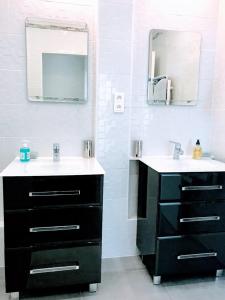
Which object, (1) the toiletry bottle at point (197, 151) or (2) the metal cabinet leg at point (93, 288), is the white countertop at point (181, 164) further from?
(2) the metal cabinet leg at point (93, 288)

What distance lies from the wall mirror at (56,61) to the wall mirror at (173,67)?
54cm

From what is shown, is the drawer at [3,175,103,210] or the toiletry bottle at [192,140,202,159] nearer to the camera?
the drawer at [3,175,103,210]

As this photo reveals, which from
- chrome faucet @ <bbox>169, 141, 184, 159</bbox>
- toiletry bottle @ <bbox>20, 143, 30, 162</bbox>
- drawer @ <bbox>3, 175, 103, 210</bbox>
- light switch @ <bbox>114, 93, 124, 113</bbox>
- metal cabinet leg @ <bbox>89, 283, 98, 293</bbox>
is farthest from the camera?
chrome faucet @ <bbox>169, 141, 184, 159</bbox>

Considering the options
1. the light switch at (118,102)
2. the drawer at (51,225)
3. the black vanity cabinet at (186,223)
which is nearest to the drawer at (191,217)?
the black vanity cabinet at (186,223)

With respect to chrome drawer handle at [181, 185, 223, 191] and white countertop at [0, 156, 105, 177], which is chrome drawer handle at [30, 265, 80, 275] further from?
chrome drawer handle at [181, 185, 223, 191]

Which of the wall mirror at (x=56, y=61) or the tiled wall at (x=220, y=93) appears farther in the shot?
the tiled wall at (x=220, y=93)

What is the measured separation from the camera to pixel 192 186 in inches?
69.3

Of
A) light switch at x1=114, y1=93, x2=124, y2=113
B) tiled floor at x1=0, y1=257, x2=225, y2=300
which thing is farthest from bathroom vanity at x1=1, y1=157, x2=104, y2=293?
light switch at x1=114, y1=93, x2=124, y2=113

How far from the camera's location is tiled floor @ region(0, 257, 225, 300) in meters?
1.72

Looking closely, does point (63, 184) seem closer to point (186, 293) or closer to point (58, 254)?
point (58, 254)

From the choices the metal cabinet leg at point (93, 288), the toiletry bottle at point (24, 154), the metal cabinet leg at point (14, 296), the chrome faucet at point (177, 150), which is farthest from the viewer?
the chrome faucet at point (177, 150)

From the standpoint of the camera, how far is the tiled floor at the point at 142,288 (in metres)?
1.72

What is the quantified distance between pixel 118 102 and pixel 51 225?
3.28ft

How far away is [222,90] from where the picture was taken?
2133 millimetres
